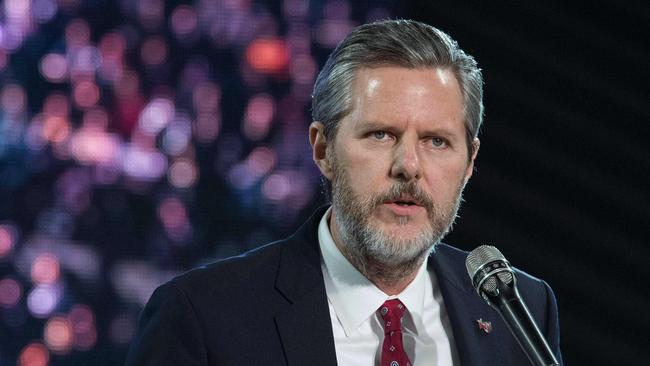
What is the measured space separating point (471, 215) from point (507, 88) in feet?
1.47

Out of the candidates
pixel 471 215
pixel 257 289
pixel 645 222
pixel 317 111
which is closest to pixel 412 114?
pixel 317 111

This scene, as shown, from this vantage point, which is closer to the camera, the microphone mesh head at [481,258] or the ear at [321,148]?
the microphone mesh head at [481,258]

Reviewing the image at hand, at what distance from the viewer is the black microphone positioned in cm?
164

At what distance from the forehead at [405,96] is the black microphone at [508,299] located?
1.44 ft

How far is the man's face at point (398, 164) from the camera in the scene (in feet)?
7.02

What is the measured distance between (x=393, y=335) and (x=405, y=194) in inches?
11.9

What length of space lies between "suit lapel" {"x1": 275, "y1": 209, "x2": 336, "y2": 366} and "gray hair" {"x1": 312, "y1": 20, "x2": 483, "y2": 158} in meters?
0.25

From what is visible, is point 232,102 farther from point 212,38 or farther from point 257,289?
point 257,289

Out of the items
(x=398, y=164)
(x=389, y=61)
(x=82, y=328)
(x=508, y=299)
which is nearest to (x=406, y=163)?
(x=398, y=164)

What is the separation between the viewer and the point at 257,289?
87.7 inches

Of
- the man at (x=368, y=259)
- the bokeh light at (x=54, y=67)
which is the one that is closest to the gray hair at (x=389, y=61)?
the man at (x=368, y=259)

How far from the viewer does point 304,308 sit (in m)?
2.20

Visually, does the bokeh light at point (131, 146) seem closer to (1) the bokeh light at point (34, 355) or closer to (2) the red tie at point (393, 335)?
(1) the bokeh light at point (34, 355)

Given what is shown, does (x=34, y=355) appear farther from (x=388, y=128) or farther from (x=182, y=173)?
(x=388, y=128)
